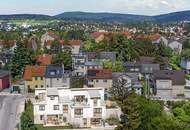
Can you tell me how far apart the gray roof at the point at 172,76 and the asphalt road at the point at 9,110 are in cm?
1163

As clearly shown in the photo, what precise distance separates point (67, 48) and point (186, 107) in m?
33.8

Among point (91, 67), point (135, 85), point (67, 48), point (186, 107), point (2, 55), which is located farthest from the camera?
point (67, 48)

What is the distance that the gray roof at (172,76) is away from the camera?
40.0m

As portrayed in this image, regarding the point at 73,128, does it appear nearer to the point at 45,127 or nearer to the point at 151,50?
the point at 45,127

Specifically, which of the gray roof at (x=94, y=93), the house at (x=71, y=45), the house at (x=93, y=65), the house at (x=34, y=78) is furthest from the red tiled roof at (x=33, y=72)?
the house at (x=71, y=45)

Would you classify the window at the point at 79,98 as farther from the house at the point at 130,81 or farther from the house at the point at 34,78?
the house at the point at 34,78

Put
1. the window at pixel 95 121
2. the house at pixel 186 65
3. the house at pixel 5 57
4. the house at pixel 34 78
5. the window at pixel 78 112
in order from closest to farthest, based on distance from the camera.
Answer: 1. the window at pixel 78 112
2. the window at pixel 95 121
3. the house at pixel 34 78
4. the house at pixel 186 65
5. the house at pixel 5 57

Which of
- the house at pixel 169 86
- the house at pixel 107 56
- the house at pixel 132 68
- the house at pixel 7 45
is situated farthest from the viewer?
the house at pixel 7 45

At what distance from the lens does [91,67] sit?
46.8 meters

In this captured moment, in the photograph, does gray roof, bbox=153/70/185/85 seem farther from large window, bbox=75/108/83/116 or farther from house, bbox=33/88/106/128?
large window, bbox=75/108/83/116

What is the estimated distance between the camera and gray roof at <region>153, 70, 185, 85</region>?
40.0 metres

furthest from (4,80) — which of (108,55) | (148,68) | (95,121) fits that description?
(95,121)

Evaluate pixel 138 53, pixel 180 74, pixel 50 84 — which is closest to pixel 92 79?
pixel 50 84

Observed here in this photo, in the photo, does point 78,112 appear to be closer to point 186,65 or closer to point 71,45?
point 186,65
